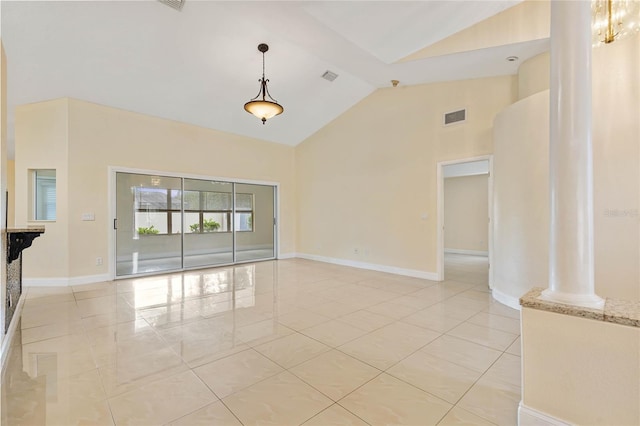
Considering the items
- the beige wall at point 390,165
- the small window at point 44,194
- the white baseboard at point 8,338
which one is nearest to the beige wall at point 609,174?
the beige wall at point 390,165

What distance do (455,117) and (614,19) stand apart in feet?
8.40

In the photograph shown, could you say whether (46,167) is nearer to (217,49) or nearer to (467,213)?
(217,49)

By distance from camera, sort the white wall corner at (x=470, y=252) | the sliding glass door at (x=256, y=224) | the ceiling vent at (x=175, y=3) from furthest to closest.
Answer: the white wall corner at (x=470, y=252), the sliding glass door at (x=256, y=224), the ceiling vent at (x=175, y=3)

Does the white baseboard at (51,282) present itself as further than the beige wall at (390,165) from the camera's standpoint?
No

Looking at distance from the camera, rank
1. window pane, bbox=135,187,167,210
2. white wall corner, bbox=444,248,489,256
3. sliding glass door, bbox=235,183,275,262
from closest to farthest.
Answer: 1. window pane, bbox=135,187,167,210
2. sliding glass door, bbox=235,183,275,262
3. white wall corner, bbox=444,248,489,256

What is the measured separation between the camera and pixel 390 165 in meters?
6.09

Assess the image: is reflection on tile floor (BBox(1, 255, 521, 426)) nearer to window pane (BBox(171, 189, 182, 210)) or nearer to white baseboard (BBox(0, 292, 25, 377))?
white baseboard (BBox(0, 292, 25, 377))

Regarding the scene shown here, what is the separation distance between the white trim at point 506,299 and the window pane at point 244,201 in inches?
229

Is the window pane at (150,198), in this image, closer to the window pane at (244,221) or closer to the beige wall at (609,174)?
the window pane at (244,221)

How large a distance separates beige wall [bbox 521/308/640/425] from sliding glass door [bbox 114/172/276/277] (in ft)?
20.6

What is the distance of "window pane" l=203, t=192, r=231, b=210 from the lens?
7023 mm

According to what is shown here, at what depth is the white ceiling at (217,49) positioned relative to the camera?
142 inches

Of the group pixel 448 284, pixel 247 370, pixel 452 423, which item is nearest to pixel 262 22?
pixel 247 370

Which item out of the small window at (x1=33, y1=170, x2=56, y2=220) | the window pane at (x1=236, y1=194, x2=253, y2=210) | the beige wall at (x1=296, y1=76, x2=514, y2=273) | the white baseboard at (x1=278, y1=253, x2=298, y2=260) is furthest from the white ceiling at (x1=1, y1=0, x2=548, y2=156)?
the white baseboard at (x1=278, y1=253, x2=298, y2=260)
